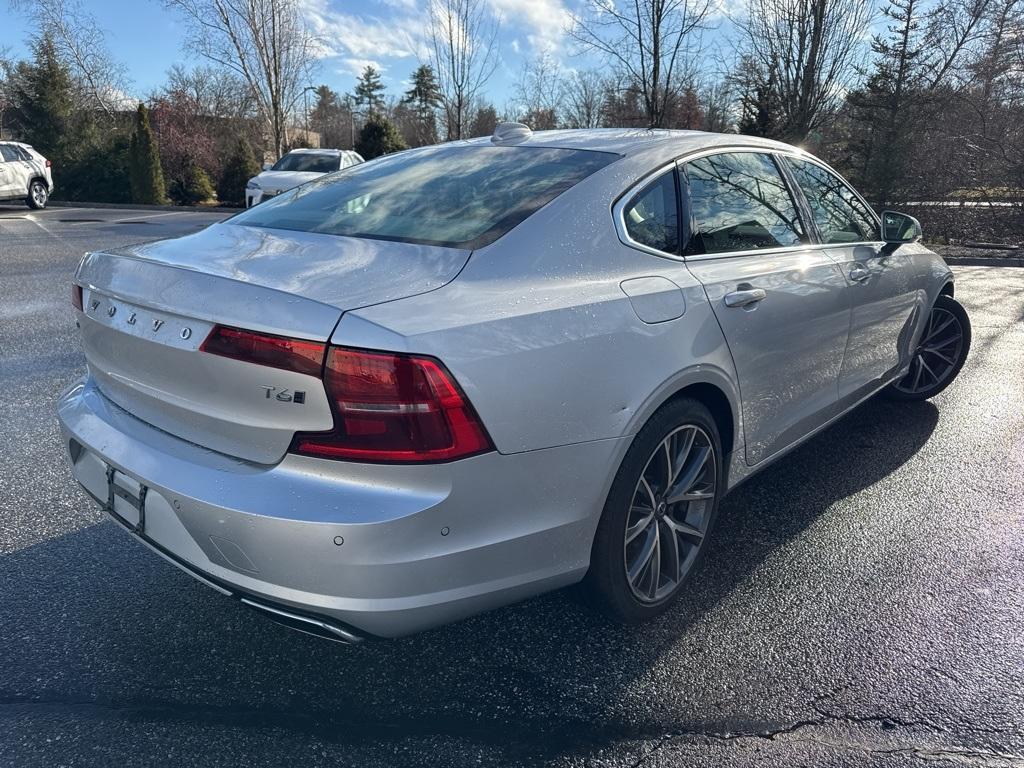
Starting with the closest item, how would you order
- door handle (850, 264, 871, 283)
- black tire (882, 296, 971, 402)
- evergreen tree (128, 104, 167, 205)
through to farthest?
door handle (850, 264, 871, 283)
black tire (882, 296, 971, 402)
evergreen tree (128, 104, 167, 205)

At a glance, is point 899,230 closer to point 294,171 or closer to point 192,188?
point 294,171

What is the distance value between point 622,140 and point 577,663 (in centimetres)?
188

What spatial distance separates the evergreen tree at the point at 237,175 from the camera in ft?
79.0

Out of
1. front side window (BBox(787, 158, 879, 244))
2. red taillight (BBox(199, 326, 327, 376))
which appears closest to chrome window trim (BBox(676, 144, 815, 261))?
front side window (BBox(787, 158, 879, 244))

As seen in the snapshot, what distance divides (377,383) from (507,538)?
0.53 m

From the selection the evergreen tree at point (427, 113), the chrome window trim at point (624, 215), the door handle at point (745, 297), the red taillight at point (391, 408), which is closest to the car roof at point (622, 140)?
the chrome window trim at point (624, 215)

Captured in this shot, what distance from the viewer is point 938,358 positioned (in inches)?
195

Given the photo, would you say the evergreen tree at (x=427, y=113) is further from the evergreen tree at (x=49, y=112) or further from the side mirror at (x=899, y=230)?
the side mirror at (x=899, y=230)

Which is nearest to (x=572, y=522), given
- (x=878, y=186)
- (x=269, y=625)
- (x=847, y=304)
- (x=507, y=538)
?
(x=507, y=538)

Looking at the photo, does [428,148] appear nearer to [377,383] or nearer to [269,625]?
[377,383]

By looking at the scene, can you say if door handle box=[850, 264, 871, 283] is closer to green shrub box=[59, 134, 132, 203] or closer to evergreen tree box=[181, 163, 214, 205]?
evergreen tree box=[181, 163, 214, 205]

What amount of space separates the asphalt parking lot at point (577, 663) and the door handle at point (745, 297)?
105cm

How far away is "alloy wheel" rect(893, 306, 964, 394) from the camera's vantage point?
488 centimetres

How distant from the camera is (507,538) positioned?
6.41 ft
